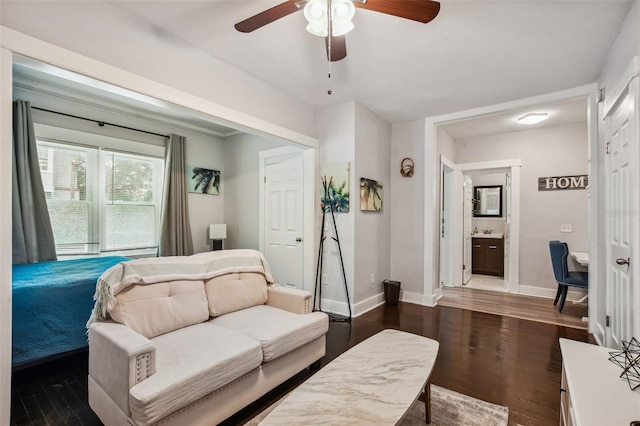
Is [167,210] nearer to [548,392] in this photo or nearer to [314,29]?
[314,29]

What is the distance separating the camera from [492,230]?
6.51m

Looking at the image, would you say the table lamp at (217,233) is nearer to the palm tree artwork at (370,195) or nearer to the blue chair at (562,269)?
the palm tree artwork at (370,195)

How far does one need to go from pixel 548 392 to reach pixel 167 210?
487 cm

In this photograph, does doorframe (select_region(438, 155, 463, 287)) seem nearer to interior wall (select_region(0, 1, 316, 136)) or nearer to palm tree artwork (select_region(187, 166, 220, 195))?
interior wall (select_region(0, 1, 316, 136))

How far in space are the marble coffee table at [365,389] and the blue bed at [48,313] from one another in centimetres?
220

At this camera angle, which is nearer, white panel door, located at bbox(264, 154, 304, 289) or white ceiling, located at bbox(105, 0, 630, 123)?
white ceiling, located at bbox(105, 0, 630, 123)

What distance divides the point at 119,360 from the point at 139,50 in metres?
2.14

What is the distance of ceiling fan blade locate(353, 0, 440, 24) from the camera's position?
63.5 inches

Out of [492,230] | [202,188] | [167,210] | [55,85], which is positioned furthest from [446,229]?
[55,85]

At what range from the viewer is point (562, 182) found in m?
4.66

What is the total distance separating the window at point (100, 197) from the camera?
12.3 feet

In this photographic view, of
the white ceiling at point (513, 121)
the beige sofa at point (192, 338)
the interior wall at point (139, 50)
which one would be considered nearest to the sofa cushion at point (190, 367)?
the beige sofa at point (192, 338)

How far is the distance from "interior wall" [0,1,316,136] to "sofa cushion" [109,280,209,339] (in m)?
1.50

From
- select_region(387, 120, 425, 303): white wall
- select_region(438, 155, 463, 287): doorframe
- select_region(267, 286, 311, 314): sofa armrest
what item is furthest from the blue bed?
select_region(438, 155, 463, 287): doorframe
